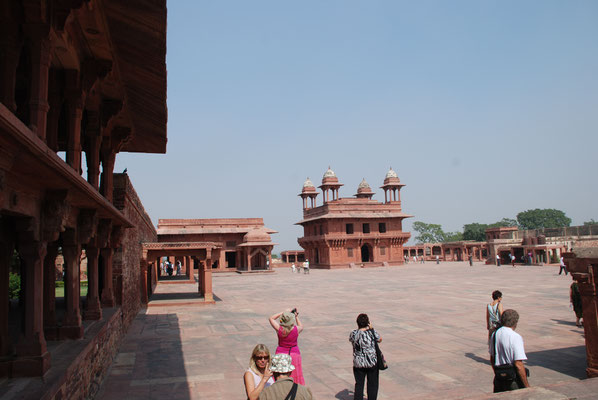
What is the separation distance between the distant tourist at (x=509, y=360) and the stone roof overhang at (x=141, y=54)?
4.92 m

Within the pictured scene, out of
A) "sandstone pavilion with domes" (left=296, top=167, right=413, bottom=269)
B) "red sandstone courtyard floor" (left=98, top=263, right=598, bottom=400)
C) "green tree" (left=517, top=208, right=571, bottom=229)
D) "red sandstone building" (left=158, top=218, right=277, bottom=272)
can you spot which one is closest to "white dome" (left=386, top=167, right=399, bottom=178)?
"sandstone pavilion with domes" (left=296, top=167, right=413, bottom=269)

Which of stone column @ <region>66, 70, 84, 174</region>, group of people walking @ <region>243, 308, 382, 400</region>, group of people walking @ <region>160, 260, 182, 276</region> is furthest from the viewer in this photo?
group of people walking @ <region>160, 260, 182, 276</region>

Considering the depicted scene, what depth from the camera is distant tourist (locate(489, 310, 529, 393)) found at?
4449 millimetres

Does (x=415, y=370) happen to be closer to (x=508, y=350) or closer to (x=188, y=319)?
(x=508, y=350)

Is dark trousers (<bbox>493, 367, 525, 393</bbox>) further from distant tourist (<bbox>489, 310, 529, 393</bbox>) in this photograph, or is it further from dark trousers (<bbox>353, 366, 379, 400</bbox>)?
dark trousers (<bbox>353, 366, 379, 400</bbox>)

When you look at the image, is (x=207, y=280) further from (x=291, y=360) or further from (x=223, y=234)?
(x=223, y=234)

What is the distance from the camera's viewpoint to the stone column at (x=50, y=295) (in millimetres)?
5680

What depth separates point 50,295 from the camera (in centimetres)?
607

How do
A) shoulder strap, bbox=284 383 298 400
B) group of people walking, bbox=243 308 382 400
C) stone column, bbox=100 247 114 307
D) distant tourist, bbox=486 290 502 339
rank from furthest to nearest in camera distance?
stone column, bbox=100 247 114 307 → distant tourist, bbox=486 290 502 339 → group of people walking, bbox=243 308 382 400 → shoulder strap, bbox=284 383 298 400

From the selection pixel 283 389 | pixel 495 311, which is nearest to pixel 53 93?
pixel 283 389

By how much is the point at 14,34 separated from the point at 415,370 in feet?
21.3

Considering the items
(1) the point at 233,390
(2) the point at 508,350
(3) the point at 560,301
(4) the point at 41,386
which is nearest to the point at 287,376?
(4) the point at 41,386

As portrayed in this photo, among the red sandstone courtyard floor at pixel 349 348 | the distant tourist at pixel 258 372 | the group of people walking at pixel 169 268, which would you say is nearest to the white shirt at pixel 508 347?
the red sandstone courtyard floor at pixel 349 348

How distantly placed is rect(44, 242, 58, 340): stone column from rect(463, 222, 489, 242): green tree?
80349mm
